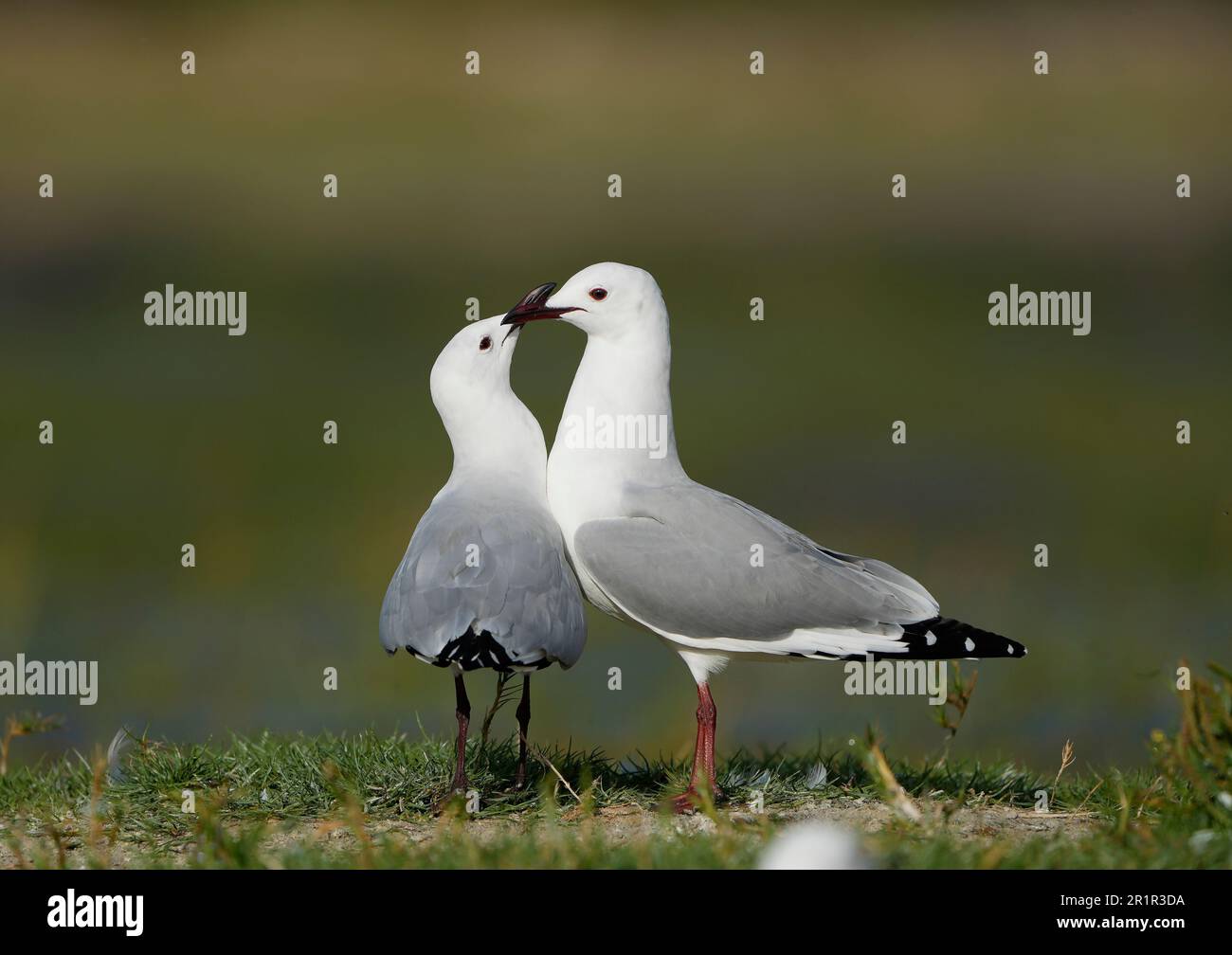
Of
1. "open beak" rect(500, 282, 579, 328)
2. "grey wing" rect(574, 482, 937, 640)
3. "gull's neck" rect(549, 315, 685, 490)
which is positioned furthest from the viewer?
"open beak" rect(500, 282, 579, 328)

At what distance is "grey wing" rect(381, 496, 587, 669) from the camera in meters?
5.36

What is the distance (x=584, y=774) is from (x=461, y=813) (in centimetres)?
73

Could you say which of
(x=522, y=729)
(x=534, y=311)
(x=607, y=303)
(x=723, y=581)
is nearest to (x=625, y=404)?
(x=607, y=303)

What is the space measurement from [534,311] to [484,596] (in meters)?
1.25

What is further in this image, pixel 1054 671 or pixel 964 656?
pixel 1054 671

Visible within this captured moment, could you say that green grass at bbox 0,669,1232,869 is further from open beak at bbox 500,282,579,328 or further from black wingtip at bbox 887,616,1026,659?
open beak at bbox 500,282,579,328

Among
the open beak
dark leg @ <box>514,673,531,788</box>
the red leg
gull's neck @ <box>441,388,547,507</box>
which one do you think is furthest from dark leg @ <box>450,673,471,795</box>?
the open beak

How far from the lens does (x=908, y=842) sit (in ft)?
14.9

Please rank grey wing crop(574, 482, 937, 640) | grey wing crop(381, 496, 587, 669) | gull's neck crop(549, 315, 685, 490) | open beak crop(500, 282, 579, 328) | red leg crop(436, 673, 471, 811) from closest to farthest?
1. grey wing crop(381, 496, 587, 669)
2. red leg crop(436, 673, 471, 811)
3. grey wing crop(574, 482, 937, 640)
4. gull's neck crop(549, 315, 685, 490)
5. open beak crop(500, 282, 579, 328)

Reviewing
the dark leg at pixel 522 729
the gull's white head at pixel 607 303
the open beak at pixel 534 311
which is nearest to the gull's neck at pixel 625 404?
the gull's white head at pixel 607 303

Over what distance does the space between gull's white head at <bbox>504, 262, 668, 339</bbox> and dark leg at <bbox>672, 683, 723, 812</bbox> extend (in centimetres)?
137

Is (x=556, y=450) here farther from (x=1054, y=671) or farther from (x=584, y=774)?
(x=1054, y=671)

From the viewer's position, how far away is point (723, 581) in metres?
5.74
